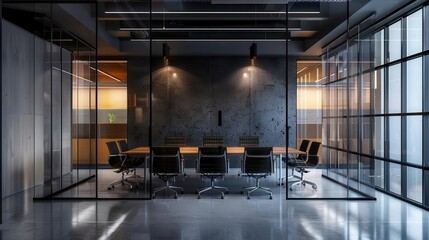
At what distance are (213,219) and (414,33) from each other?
467 centimetres

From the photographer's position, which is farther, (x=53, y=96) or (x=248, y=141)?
(x=248, y=141)

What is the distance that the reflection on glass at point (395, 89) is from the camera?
652 cm

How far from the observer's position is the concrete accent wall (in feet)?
33.3

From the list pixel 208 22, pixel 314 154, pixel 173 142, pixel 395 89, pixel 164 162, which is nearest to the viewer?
pixel 164 162

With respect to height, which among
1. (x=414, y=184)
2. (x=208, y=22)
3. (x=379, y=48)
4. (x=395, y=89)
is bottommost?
(x=414, y=184)

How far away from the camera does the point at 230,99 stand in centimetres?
1028

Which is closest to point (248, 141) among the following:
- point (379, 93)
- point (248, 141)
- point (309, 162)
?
point (248, 141)

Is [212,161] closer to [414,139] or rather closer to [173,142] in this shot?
[173,142]

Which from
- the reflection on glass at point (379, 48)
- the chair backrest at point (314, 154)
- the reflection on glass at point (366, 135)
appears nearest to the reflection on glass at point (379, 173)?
the reflection on glass at point (366, 135)

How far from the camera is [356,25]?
6.71 meters

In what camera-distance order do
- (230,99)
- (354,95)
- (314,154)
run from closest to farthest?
(354,95) < (314,154) < (230,99)

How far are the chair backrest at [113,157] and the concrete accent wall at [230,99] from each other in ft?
9.21

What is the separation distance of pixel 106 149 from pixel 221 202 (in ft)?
9.67

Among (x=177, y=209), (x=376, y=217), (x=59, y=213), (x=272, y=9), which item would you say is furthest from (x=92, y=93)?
(x=376, y=217)
